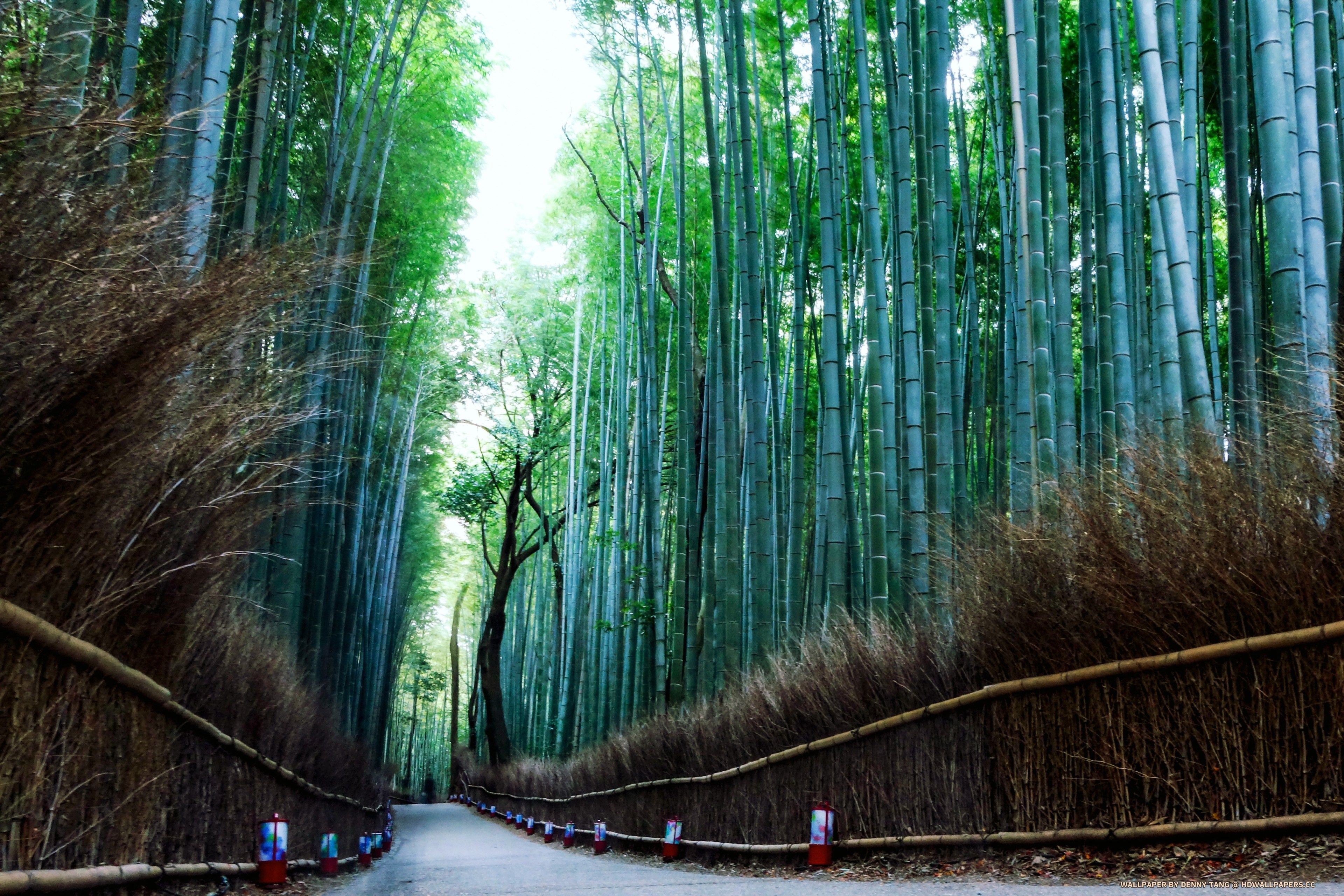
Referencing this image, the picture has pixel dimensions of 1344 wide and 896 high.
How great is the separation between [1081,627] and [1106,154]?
2077mm

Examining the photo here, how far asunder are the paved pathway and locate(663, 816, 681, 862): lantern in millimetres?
178

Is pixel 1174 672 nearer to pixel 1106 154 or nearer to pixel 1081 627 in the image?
pixel 1081 627

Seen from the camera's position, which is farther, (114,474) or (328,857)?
(328,857)

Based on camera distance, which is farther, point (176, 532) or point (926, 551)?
point (926, 551)

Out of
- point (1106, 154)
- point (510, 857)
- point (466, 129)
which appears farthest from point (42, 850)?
point (466, 129)

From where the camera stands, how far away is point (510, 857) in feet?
21.0

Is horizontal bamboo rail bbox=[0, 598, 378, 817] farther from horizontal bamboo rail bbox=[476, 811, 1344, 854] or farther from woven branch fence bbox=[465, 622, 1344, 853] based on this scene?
woven branch fence bbox=[465, 622, 1344, 853]

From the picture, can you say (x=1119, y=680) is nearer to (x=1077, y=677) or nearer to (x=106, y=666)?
(x=1077, y=677)

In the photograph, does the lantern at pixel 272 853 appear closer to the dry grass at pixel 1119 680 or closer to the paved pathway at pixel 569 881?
the paved pathway at pixel 569 881

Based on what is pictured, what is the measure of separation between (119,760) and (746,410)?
4306mm

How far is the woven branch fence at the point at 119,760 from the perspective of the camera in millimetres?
1977

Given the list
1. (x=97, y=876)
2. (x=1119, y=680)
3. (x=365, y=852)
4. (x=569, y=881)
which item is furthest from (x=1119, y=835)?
(x=365, y=852)

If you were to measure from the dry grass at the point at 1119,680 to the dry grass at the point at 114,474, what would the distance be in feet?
6.96

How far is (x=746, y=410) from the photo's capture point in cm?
632
